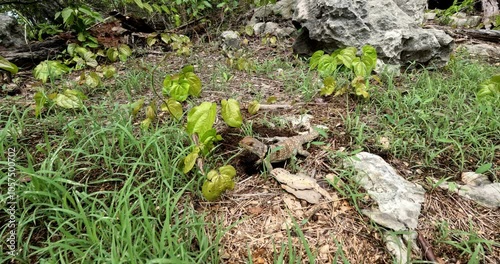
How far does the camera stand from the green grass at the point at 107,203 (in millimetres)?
1007

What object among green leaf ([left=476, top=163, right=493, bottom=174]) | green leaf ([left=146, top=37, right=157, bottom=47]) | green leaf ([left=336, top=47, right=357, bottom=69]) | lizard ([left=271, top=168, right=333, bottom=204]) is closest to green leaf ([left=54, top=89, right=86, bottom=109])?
lizard ([left=271, top=168, right=333, bottom=204])

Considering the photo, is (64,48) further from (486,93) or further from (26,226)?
(486,93)

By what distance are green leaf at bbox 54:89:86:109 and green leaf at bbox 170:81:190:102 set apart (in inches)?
23.5

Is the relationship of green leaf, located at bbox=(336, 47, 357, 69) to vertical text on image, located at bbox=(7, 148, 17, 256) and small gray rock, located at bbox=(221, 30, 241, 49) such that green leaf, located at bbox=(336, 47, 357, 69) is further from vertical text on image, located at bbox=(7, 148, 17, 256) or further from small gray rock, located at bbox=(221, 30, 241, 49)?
vertical text on image, located at bbox=(7, 148, 17, 256)

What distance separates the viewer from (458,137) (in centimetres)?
168

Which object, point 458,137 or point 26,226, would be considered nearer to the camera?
point 26,226

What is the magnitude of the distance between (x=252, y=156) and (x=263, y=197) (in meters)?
0.24

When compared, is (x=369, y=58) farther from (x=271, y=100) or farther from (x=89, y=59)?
(x=89, y=59)

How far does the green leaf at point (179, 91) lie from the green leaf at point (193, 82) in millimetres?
46

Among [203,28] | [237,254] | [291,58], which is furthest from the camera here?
[203,28]

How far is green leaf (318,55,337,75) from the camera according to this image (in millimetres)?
2494

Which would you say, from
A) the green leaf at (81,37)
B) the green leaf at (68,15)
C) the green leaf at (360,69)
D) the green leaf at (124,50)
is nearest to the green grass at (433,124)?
the green leaf at (360,69)

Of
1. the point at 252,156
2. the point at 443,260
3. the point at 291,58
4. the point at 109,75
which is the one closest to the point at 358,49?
the point at 291,58

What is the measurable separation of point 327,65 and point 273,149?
1.44 meters
